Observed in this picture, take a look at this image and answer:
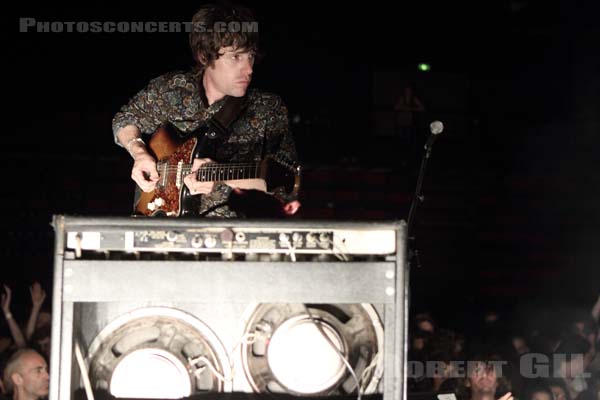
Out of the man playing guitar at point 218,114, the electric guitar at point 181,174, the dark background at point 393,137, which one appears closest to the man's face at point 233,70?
the man playing guitar at point 218,114

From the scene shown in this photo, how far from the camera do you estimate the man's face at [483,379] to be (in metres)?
4.39

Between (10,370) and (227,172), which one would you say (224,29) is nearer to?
(227,172)

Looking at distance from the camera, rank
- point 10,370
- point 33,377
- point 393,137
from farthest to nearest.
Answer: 1. point 393,137
2. point 10,370
3. point 33,377

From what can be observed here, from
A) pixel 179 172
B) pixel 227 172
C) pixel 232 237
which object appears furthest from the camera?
pixel 179 172

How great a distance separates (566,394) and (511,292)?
3.64 m

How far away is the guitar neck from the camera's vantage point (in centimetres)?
248

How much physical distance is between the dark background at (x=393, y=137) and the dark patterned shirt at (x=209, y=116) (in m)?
5.55

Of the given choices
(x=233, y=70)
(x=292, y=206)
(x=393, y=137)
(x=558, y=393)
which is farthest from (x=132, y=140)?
(x=393, y=137)

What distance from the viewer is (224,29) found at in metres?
2.54

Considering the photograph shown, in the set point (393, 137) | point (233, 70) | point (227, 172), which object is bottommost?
point (227, 172)

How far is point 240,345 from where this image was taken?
2.06 m

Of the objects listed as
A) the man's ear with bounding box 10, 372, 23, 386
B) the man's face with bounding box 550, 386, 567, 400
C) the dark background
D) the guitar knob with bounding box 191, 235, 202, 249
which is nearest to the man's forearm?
the guitar knob with bounding box 191, 235, 202, 249

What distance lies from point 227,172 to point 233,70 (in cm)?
38

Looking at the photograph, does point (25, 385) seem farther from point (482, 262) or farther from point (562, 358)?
point (482, 262)
